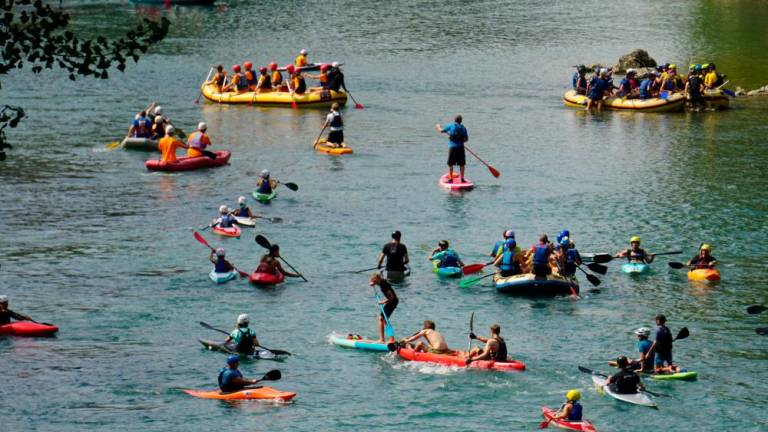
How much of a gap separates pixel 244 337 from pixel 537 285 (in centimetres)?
861

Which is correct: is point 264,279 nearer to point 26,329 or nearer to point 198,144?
point 26,329

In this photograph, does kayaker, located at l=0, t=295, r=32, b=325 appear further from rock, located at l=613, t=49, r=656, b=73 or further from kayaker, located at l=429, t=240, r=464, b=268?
rock, located at l=613, t=49, r=656, b=73

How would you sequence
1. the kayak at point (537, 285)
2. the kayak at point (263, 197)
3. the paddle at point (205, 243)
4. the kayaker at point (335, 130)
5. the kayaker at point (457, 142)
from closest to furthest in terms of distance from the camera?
the kayak at point (537, 285), the paddle at point (205, 243), the kayak at point (263, 197), the kayaker at point (457, 142), the kayaker at point (335, 130)

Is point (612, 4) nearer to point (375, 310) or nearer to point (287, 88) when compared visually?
point (287, 88)

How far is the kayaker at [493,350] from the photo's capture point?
28109 millimetres

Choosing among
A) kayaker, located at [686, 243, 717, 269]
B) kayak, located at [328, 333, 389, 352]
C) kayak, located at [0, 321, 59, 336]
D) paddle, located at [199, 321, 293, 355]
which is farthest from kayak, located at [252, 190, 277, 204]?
kayaker, located at [686, 243, 717, 269]

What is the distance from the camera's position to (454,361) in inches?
1125

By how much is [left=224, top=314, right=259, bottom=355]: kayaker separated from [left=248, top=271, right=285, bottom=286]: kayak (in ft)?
17.2

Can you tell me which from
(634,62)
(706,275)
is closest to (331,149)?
(706,275)

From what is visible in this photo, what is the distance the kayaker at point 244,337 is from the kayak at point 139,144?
23.1 metres

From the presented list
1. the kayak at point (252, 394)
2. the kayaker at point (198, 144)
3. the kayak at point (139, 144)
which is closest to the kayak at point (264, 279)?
the kayak at point (252, 394)

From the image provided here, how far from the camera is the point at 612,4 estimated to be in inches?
4220

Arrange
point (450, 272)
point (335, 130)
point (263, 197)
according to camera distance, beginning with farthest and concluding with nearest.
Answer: point (335, 130)
point (263, 197)
point (450, 272)

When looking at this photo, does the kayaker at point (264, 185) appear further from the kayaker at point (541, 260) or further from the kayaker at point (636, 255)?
the kayaker at point (636, 255)
